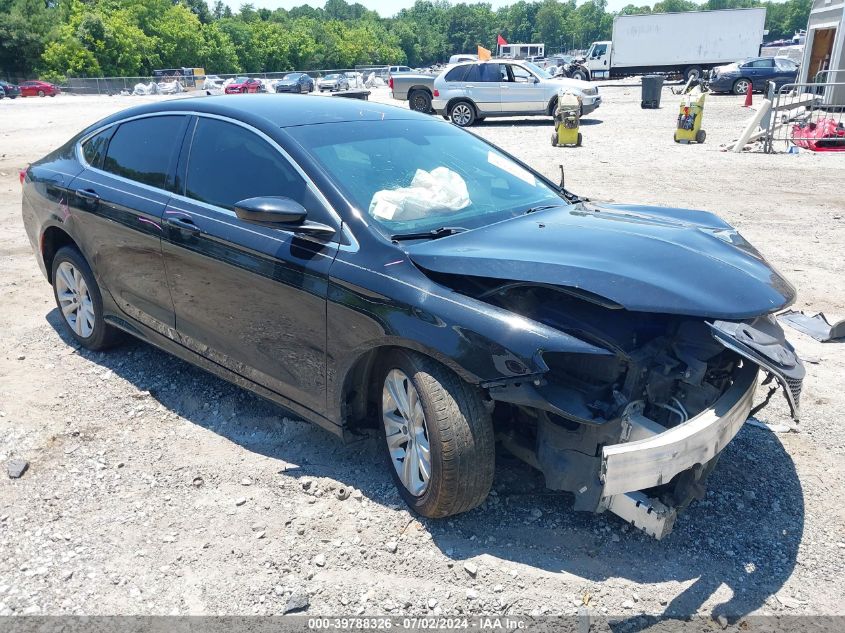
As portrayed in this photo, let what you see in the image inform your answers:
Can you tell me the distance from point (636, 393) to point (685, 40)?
4055cm

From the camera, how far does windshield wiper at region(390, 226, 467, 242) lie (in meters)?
3.19

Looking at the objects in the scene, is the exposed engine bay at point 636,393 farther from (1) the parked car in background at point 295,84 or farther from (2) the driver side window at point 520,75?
(1) the parked car in background at point 295,84

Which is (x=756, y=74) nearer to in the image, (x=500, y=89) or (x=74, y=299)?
(x=500, y=89)

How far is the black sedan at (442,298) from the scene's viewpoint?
273 cm

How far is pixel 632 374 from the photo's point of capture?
9.18ft

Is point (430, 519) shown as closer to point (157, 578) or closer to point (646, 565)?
point (646, 565)

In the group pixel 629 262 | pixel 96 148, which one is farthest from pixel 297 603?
pixel 96 148

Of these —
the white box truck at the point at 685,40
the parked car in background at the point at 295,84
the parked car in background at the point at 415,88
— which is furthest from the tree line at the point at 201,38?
the parked car in background at the point at 415,88

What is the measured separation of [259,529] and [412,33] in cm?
14059

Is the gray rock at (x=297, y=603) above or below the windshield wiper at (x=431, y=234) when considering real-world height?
below

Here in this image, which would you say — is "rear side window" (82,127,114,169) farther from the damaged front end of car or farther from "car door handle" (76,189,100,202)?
the damaged front end of car

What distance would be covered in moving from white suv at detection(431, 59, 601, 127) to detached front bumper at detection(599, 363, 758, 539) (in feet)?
61.6

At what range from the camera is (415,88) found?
2289 cm

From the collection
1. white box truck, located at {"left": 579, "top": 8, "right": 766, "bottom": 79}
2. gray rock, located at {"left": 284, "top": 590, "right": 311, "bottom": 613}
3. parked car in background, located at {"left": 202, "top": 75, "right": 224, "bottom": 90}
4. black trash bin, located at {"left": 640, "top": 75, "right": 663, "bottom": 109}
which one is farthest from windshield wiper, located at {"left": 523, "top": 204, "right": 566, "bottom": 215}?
parked car in background, located at {"left": 202, "top": 75, "right": 224, "bottom": 90}
